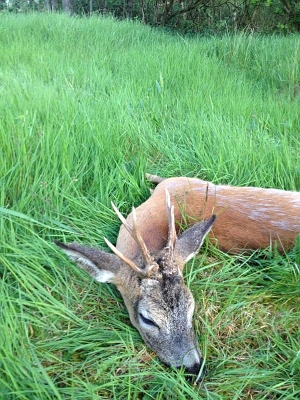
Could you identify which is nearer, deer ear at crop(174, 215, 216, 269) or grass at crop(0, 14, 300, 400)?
grass at crop(0, 14, 300, 400)

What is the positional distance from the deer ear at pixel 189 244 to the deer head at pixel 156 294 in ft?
0.05

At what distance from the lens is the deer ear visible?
2.53 m

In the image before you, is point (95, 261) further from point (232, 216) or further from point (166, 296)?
point (232, 216)

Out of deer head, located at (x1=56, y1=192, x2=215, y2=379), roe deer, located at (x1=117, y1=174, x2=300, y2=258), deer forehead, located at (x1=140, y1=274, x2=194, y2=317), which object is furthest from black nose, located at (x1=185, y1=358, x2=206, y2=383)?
roe deer, located at (x1=117, y1=174, x2=300, y2=258)

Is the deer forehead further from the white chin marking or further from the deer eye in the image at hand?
the white chin marking

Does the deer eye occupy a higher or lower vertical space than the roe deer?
lower

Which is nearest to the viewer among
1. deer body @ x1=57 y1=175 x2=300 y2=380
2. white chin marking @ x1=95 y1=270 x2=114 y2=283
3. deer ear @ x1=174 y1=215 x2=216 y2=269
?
deer body @ x1=57 y1=175 x2=300 y2=380

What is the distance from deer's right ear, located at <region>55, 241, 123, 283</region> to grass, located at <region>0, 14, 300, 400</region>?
0.66ft

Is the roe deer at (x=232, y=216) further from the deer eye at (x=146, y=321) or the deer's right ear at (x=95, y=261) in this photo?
the deer eye at (x=146, y=321)

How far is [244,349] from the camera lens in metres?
2.37

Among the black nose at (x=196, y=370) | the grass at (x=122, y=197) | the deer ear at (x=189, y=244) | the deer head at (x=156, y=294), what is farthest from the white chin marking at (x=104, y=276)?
the black nose at (x=196, y=370)

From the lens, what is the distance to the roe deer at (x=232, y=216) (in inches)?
111

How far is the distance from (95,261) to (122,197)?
1107 mm

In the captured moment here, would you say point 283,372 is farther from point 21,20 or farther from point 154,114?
point 21,20
